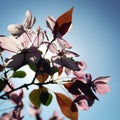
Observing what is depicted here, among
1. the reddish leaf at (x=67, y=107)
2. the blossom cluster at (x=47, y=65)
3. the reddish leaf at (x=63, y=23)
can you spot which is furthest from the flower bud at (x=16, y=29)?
the reddish leaf at (x=67, y=107)

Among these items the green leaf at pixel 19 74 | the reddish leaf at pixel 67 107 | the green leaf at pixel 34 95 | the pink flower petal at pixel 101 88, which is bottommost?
the reddish leaf at pixel 67 107

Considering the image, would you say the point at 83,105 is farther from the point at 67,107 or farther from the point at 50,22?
the point at 50,22

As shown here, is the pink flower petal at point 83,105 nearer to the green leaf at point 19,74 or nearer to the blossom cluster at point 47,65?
the blossom cluster at point 47,65

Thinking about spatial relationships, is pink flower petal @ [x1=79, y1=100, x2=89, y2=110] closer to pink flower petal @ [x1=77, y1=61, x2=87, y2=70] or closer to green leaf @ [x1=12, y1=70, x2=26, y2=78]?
pink flower petal @ [x1=77, y1=61, x2=87, y2=70]

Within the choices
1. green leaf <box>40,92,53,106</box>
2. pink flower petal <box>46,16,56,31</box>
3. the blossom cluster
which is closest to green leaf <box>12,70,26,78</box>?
the blossom cluster

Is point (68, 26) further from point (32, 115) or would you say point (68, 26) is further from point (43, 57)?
point (32, 115)

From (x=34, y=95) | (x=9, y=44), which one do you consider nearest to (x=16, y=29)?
(x=9, y=44)
